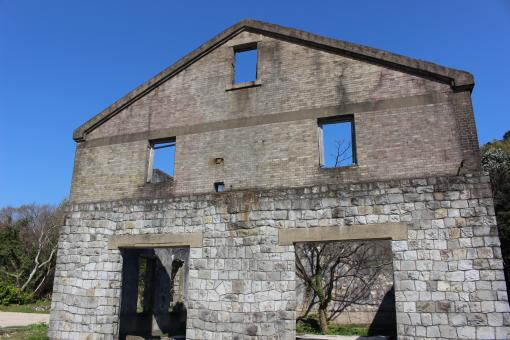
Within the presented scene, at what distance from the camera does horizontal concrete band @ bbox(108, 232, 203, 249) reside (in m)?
10.1

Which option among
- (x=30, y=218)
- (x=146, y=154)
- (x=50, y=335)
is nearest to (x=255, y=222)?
(x=146, y=154)

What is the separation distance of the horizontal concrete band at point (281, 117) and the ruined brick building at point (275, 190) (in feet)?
0.11

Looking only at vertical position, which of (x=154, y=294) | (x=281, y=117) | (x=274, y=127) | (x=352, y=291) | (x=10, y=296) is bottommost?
(x=10, y=296)

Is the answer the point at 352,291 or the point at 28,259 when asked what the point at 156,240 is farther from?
the point at 28,259

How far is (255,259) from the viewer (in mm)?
9312

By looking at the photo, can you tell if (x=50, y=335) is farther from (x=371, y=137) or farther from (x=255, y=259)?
(x=371, y=137)

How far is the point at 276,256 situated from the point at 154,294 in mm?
7655

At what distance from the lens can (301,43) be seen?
35.4 ft

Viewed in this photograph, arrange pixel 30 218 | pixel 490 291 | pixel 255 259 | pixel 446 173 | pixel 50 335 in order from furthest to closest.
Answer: pixel 30 218 → pixel 50 335 → pixel 255 259 → pixel 446 173 → pixel 490 291

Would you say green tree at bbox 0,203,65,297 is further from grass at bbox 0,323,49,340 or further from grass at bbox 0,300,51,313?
grass at bbox 0,323,49,340

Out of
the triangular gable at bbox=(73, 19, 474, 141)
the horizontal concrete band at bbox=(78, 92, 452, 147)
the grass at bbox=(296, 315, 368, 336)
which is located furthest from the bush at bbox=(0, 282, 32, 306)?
the grass at bbox=(296, 315, 368, 336)

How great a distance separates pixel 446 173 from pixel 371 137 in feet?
5.91

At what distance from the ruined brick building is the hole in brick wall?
27.9ft

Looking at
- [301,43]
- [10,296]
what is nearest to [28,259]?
[10,296]
